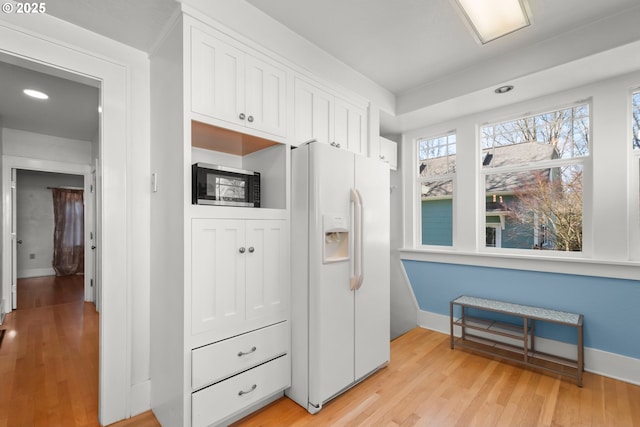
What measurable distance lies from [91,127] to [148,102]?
2.99 metres

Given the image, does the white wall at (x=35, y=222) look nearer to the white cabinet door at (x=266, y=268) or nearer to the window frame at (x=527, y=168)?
the white cabinet door at (x=266, y=268)

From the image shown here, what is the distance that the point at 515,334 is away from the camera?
2.78 m

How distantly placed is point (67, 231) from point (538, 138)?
9.17 meters

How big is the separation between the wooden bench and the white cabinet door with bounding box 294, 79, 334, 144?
2195 millimetres

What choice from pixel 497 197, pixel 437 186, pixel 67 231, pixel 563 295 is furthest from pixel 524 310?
pixel 67 231

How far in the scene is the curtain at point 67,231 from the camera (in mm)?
6781

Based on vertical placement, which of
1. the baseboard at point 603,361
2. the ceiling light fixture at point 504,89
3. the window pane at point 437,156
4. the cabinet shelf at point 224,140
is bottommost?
the baseboard at point 603,361

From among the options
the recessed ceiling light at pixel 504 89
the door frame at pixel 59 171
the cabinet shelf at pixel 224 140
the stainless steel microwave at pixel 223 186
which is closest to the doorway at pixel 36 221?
the door frame at pixel 59 171

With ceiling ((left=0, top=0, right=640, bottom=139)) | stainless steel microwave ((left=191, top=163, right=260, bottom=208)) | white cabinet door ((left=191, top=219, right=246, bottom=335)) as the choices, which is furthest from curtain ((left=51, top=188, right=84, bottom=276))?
white cabinet door ((left=191, top=219, right=246, bottom=335))

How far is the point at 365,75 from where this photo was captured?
2918 millimetres

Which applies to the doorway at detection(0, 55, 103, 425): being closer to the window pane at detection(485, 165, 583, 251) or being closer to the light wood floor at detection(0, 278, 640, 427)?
the light wood floor at detection(0, 278, 640, 427)

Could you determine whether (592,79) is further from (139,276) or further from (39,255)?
(39,255)

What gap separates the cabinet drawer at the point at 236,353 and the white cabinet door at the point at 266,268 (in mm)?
146

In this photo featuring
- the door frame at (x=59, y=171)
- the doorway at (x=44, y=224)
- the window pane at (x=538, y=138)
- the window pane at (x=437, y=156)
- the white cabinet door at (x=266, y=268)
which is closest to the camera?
the white cabinet door at (x=266, y=268)
